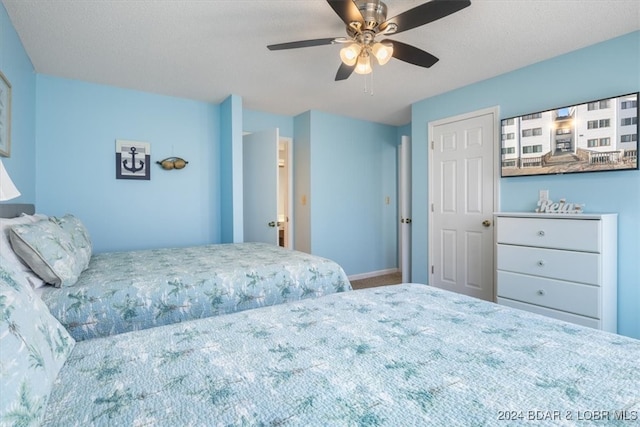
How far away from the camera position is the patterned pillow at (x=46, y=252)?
1.43m

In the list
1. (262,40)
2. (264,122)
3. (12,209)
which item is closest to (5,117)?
(12,209)

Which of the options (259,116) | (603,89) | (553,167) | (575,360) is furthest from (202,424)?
(259,116)

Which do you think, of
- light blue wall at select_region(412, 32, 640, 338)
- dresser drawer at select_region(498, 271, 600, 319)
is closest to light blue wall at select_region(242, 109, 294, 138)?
light blue wall at select_region(412, 32, 640, 338)

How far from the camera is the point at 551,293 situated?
238 cm

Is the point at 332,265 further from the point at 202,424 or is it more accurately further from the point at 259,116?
the point at 259,116

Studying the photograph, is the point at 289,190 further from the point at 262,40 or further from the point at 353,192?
the point at 262,40

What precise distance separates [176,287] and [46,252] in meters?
0.61

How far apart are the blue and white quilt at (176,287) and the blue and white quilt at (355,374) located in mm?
664


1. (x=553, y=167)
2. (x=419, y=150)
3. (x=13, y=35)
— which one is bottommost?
(x=553, y=167)

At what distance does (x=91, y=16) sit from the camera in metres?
2.06

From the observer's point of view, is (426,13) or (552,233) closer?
(426,13)

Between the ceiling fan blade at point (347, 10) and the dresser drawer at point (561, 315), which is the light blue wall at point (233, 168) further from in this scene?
the dresser drawer at point (561, 315)

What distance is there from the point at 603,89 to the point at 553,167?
2.14 ft

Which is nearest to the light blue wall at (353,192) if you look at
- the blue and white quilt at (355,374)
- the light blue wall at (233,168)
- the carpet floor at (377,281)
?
the carpet floor at (377,281)
